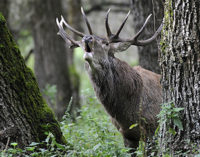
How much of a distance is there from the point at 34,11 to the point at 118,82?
838 centimetres

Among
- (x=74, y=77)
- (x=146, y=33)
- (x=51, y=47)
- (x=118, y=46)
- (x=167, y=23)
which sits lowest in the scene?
(x=74, y=77)

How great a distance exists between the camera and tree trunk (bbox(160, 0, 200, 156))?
14.1 ft

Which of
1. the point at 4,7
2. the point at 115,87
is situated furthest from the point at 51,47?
the point at 115,87

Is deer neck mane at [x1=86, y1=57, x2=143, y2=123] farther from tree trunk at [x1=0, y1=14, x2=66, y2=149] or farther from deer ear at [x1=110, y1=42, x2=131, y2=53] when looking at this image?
tree trunk at [x1=0, y1=14, x2=66, y2=149]

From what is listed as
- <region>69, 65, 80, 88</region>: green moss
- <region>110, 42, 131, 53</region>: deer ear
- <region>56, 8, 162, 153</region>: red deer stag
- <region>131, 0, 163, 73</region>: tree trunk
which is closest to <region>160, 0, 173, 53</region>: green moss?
<region>56, 8, 162, 153</region>: red deer stag

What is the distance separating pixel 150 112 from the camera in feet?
21.1

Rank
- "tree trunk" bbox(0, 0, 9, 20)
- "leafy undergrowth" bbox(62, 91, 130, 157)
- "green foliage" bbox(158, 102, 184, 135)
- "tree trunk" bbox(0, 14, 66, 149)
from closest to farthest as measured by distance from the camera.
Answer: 1. "green foliage" bbox(158, 102, 184, 135)
2. "leafy undergrowth" bbox(62, 91, 130, 157)
3. "tree trunk" bbox(0, 14, 66, 149)
4. "tree trunk" bbox(0, 0, 9, 20)

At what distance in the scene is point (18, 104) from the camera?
187 inches

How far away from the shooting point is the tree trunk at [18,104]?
182 inches

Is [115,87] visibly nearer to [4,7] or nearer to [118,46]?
[118,46]

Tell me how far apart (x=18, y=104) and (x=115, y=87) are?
216cm

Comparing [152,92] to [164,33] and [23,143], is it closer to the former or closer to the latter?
[164,33]

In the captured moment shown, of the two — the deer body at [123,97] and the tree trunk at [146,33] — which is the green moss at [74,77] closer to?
the tree trunk at [146,33]

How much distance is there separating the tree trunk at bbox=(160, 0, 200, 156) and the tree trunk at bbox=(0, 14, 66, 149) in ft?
5.30
